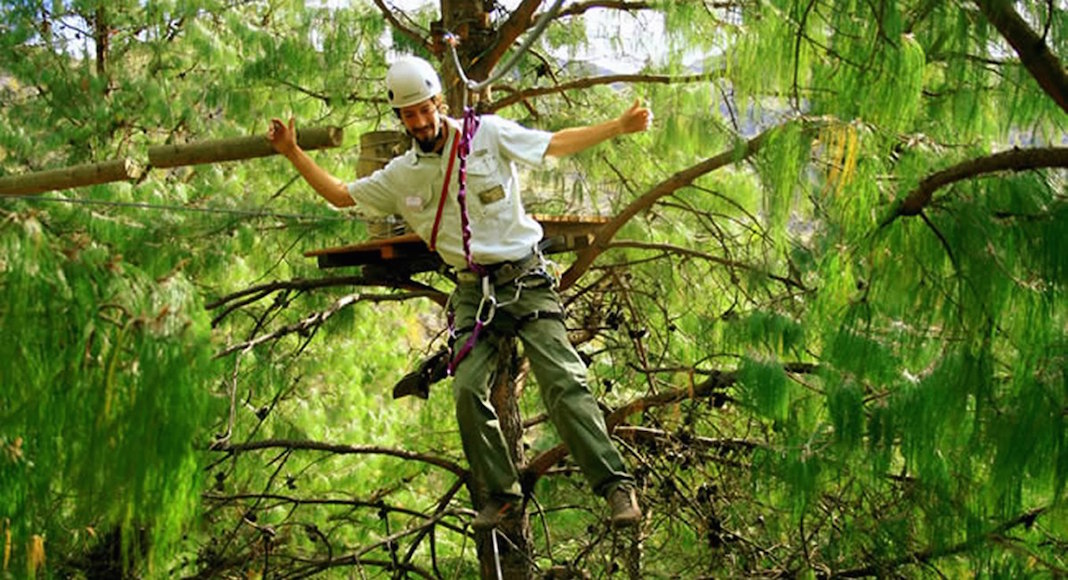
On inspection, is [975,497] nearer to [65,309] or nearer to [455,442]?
[65,309]

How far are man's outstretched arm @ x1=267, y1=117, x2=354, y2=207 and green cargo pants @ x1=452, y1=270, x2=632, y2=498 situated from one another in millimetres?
521

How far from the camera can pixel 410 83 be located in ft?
13.8

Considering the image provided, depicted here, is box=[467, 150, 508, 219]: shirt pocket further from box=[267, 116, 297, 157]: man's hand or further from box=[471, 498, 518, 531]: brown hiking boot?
box=[471, 498, 518, 531]: brown hiking boot

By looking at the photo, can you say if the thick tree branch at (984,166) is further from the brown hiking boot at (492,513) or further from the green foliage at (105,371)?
the green foliage at (105,371)

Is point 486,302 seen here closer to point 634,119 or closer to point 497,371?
point 634,119

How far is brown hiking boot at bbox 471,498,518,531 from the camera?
14.1ft

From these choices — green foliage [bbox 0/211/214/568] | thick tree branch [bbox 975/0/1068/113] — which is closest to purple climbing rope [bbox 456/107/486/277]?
green foliage [bbox 0/211/214/568]

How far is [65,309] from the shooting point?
2859 mm

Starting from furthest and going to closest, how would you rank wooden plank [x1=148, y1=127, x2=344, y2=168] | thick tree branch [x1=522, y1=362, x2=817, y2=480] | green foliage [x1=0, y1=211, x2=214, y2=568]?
1. thick tree branch [x1=522, y1=362, x2=817, y2=480]
2. wooden plank [x1=148, y1=127, x2=344, y2=168]
3. green foliage [x1=0, y1=211, x2=214, y2=568]

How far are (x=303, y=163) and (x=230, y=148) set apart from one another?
1.09 ft

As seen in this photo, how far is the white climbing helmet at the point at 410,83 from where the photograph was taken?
13.7 ft

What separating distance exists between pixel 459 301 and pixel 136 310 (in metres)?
1.76

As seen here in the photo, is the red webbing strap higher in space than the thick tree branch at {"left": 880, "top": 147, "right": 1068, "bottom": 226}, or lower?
lower

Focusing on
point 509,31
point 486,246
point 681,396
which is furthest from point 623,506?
point 509,31
